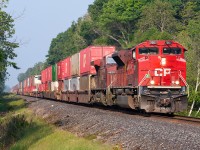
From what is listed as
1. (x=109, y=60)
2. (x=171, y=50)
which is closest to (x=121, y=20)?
(x=109, y=60)

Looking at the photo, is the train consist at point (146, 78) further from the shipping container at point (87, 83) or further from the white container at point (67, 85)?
the white container at point (67, 85)

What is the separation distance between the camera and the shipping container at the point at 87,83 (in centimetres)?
3048

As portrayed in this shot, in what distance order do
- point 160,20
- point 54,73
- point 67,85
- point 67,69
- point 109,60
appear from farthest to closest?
1. point 160,20
2. point 54,73
3. point 67,69
4. point 67,85
5. point 109,60

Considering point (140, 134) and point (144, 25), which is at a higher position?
point (144, 25)

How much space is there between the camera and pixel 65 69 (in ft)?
142

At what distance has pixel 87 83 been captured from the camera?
3128cm

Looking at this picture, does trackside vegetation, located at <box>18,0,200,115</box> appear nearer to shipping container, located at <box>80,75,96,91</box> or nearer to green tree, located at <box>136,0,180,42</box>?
green tree, located at <box>136,0,180,42</box>

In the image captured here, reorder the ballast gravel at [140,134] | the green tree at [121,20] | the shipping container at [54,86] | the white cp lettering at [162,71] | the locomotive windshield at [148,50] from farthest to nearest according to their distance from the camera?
1. the green tree at [121,20]
2. the shipping container at [54,86]
3. the locomotive windshield at [148,50]
4. the white cp lettering at [162,71]
5. the ballast gravel at [140,134]

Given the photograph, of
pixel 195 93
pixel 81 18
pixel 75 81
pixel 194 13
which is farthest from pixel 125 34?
pixel 75 81

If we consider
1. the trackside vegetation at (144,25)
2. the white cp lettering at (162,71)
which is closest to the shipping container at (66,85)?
the trackside vegetation at (144,25)

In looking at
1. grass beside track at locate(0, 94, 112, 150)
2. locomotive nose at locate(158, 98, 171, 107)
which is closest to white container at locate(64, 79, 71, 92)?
grass beside track at locate(0, 94, 112, 150)

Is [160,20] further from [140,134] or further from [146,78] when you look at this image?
[140,134]

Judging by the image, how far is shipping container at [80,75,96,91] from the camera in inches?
1200

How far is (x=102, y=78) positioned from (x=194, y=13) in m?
63.6
